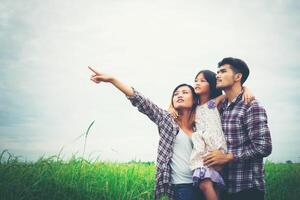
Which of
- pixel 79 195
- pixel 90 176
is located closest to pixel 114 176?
pixel 90 176

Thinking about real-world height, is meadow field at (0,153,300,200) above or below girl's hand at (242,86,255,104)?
below

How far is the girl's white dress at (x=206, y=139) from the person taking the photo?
4.09 meters

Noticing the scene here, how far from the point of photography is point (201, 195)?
425 cm

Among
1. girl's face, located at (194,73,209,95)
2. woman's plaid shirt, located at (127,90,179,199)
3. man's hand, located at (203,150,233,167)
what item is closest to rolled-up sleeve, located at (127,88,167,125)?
woman's plaid shirt, located at (127,90,179,199)

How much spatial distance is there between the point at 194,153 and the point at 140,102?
3.05 feet

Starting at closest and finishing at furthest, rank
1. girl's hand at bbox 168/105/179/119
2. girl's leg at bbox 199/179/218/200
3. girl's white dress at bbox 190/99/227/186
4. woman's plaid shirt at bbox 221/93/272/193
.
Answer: girl's leg at bbox 199/179/218/200
girl's white dress at bbox 190/99/227/186
woman's plaid shirt at bbox 221/93/272/193
girl's hand at bbox 168/105/179/119

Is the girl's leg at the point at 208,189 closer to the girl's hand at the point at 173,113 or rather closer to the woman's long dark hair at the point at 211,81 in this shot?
the girl's hand at the point at 173,113

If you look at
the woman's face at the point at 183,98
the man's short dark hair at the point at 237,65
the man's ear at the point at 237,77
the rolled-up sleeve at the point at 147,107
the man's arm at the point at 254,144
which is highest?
the man's short dark hair at the point at 237,65

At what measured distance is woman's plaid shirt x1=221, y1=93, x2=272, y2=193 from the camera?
4.20m

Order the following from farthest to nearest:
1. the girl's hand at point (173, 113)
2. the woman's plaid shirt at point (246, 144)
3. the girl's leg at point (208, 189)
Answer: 1. the girl's hand at point (173, 113)
2. the woman's plaid shirt at point (246, 144)
3. the girl's leg at point (208, 189)

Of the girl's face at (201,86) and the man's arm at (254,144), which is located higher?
the girl's face at (201,86)

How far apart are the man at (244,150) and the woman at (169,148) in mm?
363

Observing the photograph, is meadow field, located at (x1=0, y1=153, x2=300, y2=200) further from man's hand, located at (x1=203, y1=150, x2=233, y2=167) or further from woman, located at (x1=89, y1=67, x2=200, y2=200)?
man's hand, located at (x1=203, y1=150, x2=233, y2=167)

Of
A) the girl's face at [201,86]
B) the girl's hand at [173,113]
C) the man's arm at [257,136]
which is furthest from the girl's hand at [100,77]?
the man's arm at [257,136]
